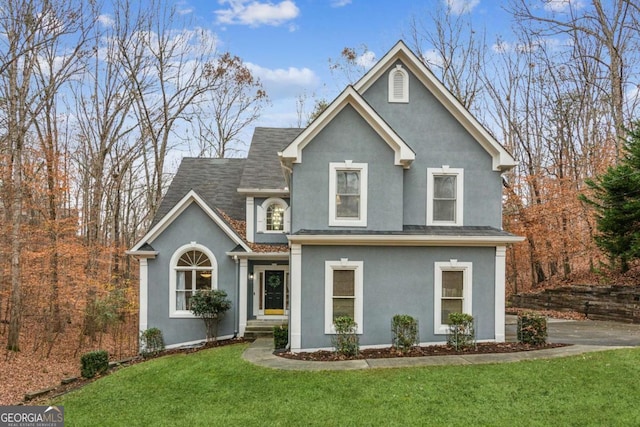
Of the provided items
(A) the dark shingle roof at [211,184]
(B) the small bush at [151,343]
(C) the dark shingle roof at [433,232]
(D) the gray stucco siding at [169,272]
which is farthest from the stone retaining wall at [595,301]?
(B) the small bush at [151,343]

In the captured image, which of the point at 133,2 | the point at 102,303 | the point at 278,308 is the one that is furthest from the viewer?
the point at 133,2

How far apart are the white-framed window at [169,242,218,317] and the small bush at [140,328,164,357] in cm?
77

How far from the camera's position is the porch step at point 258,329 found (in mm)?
13234

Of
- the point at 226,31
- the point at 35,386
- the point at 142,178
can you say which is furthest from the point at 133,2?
the point at 35,386

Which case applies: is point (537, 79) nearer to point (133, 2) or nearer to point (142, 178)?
point (133, 2)

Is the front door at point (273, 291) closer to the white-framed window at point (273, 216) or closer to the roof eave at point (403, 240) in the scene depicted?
the white-framed window at point (273, 216)

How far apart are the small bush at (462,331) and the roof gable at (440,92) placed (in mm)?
4415

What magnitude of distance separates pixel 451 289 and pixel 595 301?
334 inches

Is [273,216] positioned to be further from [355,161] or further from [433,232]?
[433,232]

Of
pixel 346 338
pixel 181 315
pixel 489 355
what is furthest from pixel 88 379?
pixel 489 355

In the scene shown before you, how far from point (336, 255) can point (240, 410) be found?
15.2 feet

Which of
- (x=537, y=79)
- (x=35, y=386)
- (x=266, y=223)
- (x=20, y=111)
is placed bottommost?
(x=35, y=386)

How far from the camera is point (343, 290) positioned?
10570 millimetres

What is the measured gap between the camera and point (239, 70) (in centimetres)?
2794
